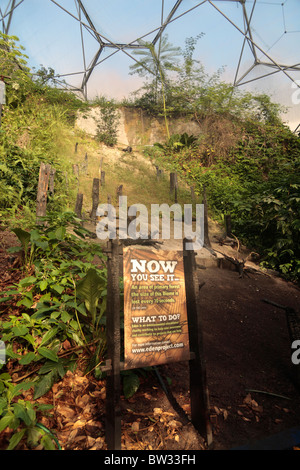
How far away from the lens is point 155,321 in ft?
6.91

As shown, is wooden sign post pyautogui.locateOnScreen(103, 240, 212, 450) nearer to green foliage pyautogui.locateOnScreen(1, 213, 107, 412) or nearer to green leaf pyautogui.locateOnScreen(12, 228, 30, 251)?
green foliage pyautogui.locateOnScreen(1, 213, 107, 412)

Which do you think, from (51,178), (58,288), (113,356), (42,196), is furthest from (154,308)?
(51,178)

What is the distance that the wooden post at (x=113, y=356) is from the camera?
6.06 ft

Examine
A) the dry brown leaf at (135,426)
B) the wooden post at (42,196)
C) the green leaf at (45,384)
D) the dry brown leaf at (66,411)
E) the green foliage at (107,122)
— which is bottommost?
the dry brown leaf at (135,426)

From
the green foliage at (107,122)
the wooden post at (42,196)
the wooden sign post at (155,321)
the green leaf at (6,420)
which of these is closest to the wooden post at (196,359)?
the wooden sign post at (155,321)

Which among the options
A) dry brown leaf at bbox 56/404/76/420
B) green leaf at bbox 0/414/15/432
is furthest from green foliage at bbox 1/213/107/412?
green leaf at bbox 0/414/15/432

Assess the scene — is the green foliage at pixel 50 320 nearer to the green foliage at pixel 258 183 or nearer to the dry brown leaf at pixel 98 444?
the dry brown leaf at pixel 98 444

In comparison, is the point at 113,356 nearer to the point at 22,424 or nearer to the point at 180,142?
the point at 22,424

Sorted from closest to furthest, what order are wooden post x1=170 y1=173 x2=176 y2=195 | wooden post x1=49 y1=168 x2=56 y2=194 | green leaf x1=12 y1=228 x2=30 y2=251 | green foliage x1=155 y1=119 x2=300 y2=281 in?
1. green leaf x1=12 y1=228 x2=30 y2=251
2. wooden post x1=49 y1=168 x2=56 y2=194
3. green foliage x1=155 y1=119 x2=300 y2=281
4. wooden post x1=170 y1=173 x2=176 y2=195

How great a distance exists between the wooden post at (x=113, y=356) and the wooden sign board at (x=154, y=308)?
0.08 m

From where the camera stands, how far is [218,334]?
3955 millimetres

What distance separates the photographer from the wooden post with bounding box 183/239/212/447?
211 cm

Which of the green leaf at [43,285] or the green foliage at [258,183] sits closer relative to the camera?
the green leaf at [43,285]
